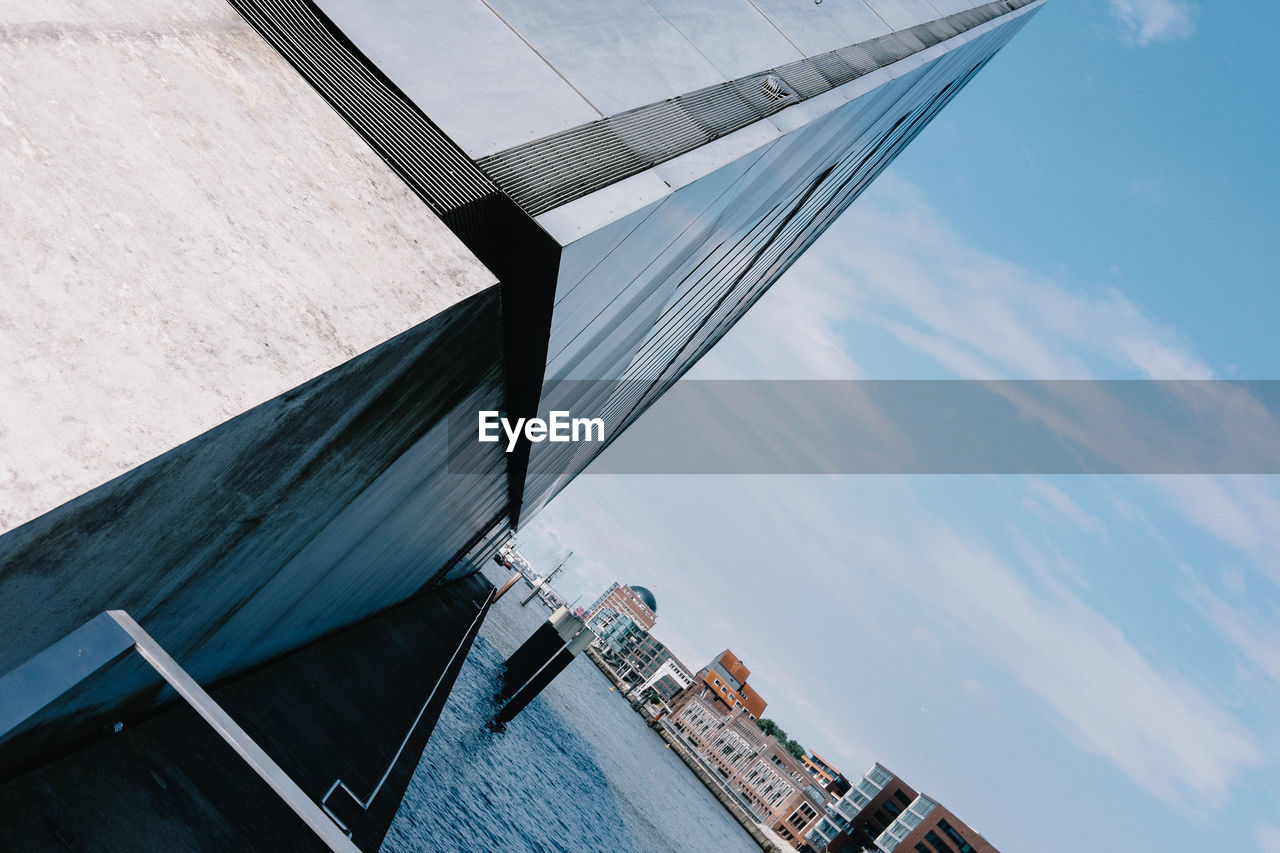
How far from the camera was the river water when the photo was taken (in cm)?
2120

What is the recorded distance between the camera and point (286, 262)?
12.6ft

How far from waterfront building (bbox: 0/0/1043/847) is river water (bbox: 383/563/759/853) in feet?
44.1

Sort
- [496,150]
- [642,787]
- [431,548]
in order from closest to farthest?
1. [496,150]
2. [431,548]
3. [642,787]

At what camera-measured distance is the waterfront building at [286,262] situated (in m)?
3.10

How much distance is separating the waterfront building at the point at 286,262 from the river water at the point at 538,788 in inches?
529

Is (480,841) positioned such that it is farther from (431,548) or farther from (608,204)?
(608,204)

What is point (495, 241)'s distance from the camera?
525 centimetres

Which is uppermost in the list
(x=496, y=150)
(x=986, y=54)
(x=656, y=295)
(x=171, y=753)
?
(x=986, y=54)

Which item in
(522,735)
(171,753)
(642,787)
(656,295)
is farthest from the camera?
Answer: (642,787)

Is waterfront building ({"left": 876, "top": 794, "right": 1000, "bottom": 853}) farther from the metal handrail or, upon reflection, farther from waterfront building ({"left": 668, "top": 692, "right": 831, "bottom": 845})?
the metal handrail

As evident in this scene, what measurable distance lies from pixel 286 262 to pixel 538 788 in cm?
3054

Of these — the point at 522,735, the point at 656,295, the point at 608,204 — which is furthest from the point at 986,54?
the point at 522,735

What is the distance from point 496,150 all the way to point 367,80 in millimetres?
869

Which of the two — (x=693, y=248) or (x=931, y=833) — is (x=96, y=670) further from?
(x=931, y=833)
